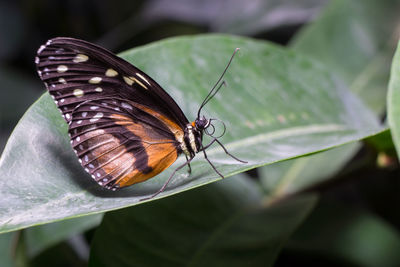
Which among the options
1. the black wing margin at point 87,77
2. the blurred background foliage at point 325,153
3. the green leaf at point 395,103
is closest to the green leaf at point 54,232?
the blurred background foliage at point 325,153

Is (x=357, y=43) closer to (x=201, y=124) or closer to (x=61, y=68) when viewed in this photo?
(x=201, y=124)

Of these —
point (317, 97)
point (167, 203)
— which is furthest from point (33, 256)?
point (317, 97)

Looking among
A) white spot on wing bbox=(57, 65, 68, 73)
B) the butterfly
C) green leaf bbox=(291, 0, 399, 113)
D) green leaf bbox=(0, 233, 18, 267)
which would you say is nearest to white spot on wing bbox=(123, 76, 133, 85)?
the butterfly

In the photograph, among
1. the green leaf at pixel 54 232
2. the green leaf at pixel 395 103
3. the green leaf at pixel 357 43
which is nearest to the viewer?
the green leaf at pixel 395 103

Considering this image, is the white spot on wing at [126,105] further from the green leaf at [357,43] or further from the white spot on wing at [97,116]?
the green leaf at [357,43]

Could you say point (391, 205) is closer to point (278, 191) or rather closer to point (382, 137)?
point (278, 191)

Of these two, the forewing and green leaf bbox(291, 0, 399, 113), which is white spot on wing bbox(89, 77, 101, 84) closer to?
the forewing
